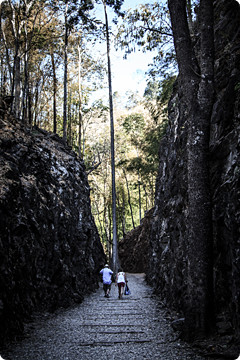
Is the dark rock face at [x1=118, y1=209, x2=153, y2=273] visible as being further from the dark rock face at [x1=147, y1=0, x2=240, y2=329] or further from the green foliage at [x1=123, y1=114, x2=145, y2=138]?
the dark rock face at [x1=147, y1=0, x2=240, y2=329]

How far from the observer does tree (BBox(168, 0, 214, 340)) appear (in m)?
4.20

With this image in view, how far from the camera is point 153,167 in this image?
21.3 meters

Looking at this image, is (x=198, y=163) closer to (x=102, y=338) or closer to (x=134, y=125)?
(x=102, y=338)

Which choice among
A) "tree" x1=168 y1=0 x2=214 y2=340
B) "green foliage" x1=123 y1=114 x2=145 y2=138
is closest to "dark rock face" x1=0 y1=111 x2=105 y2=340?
"tree" x1=168 y1=0 x2=214 y2=340

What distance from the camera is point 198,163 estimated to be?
469cm

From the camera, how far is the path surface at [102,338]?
387 cm

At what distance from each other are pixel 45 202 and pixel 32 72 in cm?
1228

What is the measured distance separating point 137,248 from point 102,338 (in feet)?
63.3

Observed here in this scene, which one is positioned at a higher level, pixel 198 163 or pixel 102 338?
pixel 198 163

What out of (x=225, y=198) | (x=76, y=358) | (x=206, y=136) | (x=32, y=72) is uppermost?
(x=32, y=72)

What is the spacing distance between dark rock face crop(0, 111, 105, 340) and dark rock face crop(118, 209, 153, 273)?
10.4 meters

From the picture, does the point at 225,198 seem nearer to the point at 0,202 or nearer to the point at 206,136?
the point at 206,136

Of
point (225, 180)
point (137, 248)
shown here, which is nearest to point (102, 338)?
point (225, 180)

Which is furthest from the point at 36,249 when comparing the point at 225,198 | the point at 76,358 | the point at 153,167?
the point at 153,167
